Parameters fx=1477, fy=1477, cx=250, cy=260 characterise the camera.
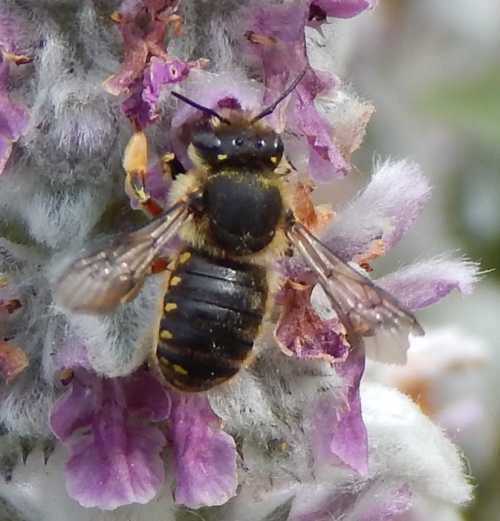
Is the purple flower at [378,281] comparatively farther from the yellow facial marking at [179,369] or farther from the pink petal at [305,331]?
the yellow facial marking at [179,369]

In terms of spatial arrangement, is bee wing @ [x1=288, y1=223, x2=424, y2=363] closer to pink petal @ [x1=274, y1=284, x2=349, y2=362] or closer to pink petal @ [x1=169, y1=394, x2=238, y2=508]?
pink petal @ [x1=274, y1=284, x2=349, y2=362]

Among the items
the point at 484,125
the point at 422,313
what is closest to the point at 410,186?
the point at 484,125

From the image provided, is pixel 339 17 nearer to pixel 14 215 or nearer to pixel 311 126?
pixel 311 126

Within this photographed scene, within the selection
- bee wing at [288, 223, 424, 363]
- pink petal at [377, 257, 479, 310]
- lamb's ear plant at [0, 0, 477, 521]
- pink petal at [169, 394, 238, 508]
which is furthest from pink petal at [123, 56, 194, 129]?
pink petal at [377, 257, 479, 310]

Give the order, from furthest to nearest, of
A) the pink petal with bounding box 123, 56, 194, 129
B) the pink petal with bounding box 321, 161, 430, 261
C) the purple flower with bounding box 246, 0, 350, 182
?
the pink petal with bounding box 321, 161, 430, 261 → the purple flower with bounding box 246, 0, 350, 182 → the pink petal with bounding box 123, 56, 194, 129

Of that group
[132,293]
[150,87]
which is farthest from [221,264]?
[150,87]

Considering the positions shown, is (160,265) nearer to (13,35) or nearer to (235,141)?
(235,141)
